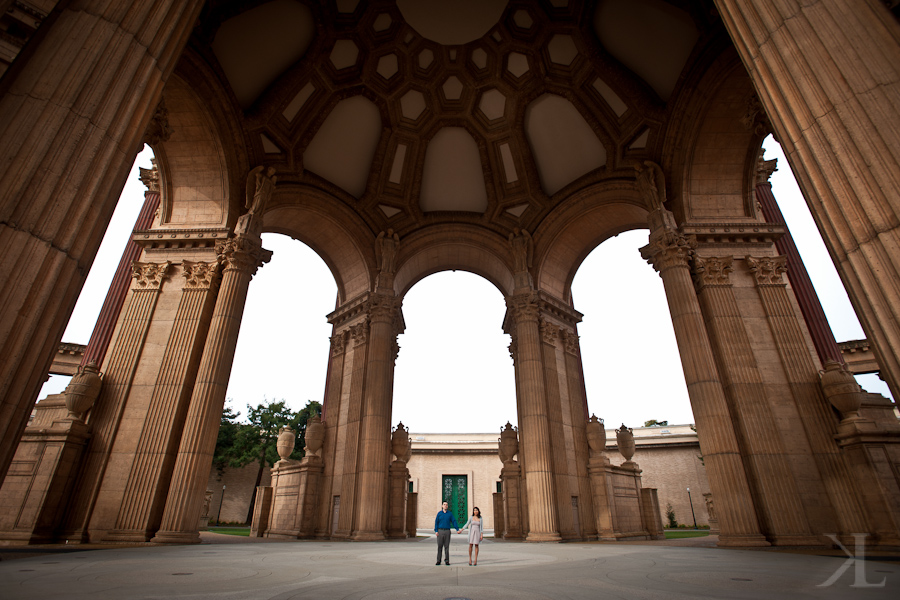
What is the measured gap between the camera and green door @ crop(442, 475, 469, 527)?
96.1 ft

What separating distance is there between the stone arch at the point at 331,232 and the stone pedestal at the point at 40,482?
393 inches

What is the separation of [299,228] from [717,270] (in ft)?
53.5

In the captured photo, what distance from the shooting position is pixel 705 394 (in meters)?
11.7

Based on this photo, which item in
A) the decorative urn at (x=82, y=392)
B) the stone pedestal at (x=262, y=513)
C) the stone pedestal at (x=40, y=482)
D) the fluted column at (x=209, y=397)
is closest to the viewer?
the stone pedestal at (x=40, y=482)

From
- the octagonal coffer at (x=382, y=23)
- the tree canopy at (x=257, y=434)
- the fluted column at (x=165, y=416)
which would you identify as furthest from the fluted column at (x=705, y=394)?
the tree canopy at (x=257, y=434)

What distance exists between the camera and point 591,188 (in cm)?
1828

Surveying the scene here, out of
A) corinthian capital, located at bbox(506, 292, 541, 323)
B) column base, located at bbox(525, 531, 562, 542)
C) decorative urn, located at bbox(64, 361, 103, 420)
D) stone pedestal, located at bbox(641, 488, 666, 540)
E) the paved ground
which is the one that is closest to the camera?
the paved ground

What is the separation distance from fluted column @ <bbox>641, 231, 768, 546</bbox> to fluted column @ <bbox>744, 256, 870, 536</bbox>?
71.8 inches

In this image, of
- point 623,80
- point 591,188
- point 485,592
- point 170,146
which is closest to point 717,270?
point 591,188

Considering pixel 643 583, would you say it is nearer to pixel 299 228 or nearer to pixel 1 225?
pixel 1 225

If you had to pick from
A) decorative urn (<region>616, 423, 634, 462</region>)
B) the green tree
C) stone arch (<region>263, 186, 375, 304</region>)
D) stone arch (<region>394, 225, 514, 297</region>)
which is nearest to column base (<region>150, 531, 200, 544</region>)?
stone arch (<region>263, 186, 375, 304</region>)

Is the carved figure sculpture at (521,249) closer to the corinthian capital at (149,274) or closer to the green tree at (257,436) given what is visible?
the corinthian capital at (149,274)

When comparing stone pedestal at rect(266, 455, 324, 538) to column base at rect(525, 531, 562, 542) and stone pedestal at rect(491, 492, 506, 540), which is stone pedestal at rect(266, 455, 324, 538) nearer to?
stone pedestal at rect(491, 492, 506, 540)

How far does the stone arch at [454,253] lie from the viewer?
20453 mm
